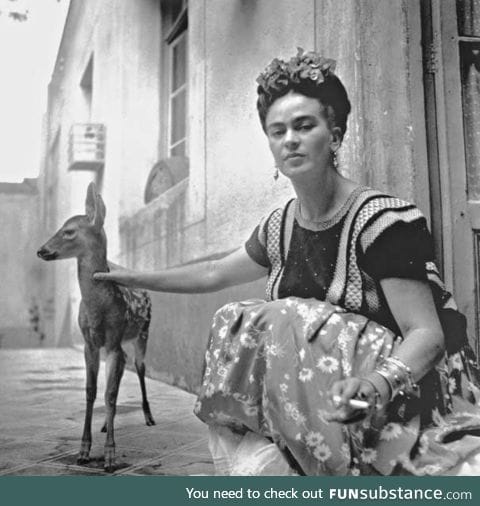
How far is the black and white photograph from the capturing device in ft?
4.83

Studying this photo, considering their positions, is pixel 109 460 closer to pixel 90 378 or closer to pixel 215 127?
pixel 90 378

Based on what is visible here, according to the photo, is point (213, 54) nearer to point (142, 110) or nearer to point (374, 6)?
point (142, 110)

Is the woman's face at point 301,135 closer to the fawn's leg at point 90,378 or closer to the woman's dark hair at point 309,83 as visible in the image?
the woman's dark hair at point 309,83

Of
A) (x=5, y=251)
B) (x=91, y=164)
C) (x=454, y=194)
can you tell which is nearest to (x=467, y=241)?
(x=454, y=194)

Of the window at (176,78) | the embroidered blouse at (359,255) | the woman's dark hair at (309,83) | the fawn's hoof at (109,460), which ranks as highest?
the window at (176,78)

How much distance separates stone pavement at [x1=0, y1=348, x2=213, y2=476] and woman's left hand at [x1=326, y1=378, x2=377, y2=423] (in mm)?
644

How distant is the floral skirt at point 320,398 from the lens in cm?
142

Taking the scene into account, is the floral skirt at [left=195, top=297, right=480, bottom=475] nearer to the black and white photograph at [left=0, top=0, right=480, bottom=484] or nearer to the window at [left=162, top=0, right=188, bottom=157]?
the black and white photograph at [left=0, top=0, right=480, bottom=484]

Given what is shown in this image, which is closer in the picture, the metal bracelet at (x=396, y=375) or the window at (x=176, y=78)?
the metal bracelet at (x=396, y=375)

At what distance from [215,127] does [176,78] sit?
27 centimetres

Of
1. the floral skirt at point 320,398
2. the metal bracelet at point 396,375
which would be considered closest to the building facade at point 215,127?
the floral skirt at point 320,398

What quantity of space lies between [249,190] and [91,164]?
61 centimetres

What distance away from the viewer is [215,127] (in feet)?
7.82

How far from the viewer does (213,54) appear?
7.97ft
